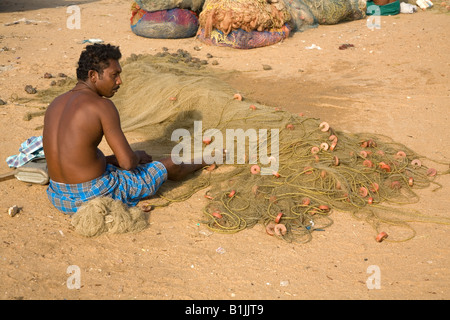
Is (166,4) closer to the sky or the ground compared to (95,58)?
closer to the ground

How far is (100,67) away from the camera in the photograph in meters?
3.55

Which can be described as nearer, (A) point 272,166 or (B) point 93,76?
(B) point 93,76

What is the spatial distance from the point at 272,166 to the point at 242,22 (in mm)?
5173

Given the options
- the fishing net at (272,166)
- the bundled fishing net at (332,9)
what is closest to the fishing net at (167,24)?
the bundled fishing net at (332,9)

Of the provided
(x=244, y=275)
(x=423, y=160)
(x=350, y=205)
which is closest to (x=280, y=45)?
(x=423, y=160)

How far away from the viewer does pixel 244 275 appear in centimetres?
317

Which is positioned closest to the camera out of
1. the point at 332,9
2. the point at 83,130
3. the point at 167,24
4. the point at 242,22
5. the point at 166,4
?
the point at 83,130

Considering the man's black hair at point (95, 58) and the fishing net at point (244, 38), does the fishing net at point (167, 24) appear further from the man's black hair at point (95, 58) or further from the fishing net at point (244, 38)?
the man's black hair at point (95, 58)

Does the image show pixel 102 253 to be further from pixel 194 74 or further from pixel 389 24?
pixel 389 24

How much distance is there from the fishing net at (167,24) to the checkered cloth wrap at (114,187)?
19.4 feet

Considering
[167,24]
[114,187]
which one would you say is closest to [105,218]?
[114,187]

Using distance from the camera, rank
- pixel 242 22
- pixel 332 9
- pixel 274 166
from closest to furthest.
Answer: pixel 274 166, pixel 242 22, pixel 332 9

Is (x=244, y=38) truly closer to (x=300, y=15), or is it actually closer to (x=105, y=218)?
(x=300, y=15)

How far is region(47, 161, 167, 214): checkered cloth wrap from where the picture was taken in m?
3.66
